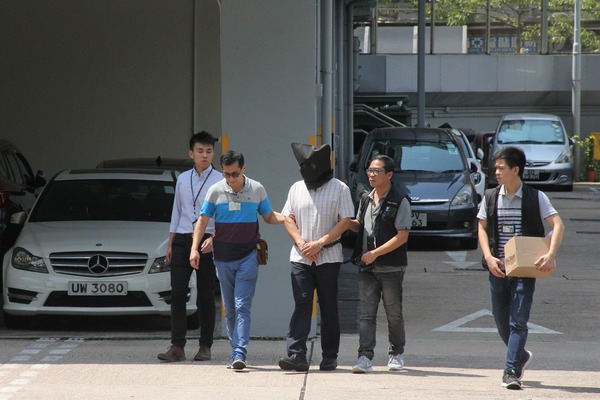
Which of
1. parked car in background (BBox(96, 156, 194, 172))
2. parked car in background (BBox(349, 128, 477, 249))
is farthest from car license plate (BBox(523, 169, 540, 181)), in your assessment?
parked car in background (BBox(96, 156, 194, 172))

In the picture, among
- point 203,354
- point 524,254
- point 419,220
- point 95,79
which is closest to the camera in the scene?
point 524,254

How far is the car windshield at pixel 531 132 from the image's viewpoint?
95.0ft

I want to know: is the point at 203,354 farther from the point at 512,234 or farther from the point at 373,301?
the point at 512,234

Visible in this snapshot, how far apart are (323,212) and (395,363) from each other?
4.20 ft

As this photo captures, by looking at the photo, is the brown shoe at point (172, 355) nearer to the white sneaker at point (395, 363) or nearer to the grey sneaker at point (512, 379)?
the white sneaker at point (395, 363)

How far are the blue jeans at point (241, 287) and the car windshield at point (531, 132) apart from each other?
20.9 meters

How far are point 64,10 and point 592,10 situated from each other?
21495 mm

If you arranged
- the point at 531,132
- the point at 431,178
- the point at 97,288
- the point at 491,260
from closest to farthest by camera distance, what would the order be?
the point at 491,260 → the point at 97,288 → the point at 431,178 → the point at 531,132

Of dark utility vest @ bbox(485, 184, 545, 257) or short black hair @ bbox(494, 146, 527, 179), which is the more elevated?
short black hair @ bbox(494, 146, 527, 179)

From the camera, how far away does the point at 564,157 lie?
28.1 metres

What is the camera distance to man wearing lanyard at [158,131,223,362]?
356 inches

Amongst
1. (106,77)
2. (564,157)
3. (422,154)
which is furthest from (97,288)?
(564,157)

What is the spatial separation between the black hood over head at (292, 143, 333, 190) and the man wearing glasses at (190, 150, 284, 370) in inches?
15.5

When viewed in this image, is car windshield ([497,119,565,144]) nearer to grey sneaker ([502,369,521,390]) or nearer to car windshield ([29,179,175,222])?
car windshield ([29,179,175,222])
